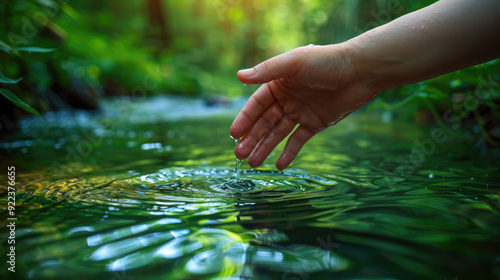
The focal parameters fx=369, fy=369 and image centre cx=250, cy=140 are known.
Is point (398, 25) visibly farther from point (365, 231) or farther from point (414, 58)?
point (365, 231)

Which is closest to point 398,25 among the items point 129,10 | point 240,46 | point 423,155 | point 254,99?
point 254,99

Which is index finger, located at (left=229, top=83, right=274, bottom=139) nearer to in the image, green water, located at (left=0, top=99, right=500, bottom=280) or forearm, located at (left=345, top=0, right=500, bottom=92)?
green water, located at (left=0, top=99, right=500, bottom=280)

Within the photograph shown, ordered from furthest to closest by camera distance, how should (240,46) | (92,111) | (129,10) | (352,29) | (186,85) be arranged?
(240,46) < (129,10) < (186,85) < (352,29) < (92,111)

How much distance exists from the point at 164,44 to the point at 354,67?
53.8 feet

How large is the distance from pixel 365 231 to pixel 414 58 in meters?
0.99

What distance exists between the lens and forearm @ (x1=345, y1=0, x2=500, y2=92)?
1.61m

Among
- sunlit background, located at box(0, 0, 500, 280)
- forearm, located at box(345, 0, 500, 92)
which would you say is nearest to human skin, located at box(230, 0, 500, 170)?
forearm, located at box(345, 0, 500, 92)

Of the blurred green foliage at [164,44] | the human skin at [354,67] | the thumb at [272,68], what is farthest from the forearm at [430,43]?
the blurred green foliage at [164,44]

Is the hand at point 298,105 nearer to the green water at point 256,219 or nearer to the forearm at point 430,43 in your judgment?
the forearm at point 430,43

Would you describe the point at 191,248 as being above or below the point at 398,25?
below

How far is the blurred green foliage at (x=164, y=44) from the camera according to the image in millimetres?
2705

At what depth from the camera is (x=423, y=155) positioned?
106 inches

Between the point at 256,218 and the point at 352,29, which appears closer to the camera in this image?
the point at 256,218

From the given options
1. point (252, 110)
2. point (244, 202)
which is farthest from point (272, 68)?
point (244, 202)
